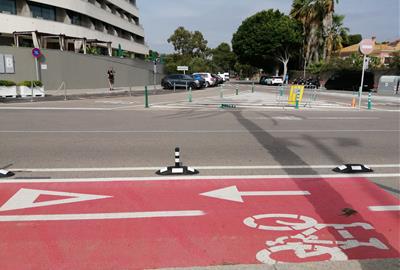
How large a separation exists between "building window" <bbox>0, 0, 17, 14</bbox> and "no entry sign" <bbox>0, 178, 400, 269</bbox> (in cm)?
3969

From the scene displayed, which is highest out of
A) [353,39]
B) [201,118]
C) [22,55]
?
[353,39]

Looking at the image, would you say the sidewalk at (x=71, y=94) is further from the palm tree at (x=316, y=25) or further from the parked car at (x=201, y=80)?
the palm tree at (x=316, y=25)

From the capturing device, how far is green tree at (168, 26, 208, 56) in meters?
104

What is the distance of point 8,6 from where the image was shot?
129 ft

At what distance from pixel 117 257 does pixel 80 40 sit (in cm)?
4402

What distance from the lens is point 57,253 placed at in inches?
146

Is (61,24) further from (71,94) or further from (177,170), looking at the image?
(177,170)

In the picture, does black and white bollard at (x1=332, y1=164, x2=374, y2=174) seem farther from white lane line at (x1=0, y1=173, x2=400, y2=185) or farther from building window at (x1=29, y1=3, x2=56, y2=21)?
building window at (x1=29, y1=3, x2=56, y2=21)

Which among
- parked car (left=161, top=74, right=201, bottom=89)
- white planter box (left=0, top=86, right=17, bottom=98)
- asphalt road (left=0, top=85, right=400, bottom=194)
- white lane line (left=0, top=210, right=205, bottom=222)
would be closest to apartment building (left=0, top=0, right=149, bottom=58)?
parked car (left=161, top=74, right=201, bottom=89)

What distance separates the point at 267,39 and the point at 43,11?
34.4 m

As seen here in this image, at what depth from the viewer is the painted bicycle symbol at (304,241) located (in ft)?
12.3

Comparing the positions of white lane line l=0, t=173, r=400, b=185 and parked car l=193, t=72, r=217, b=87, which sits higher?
parked car l=193, t=72, r=217, b=87

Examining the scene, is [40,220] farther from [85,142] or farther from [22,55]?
[22,55]

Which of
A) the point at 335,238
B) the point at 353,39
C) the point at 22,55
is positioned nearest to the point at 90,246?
the point at 335,238
